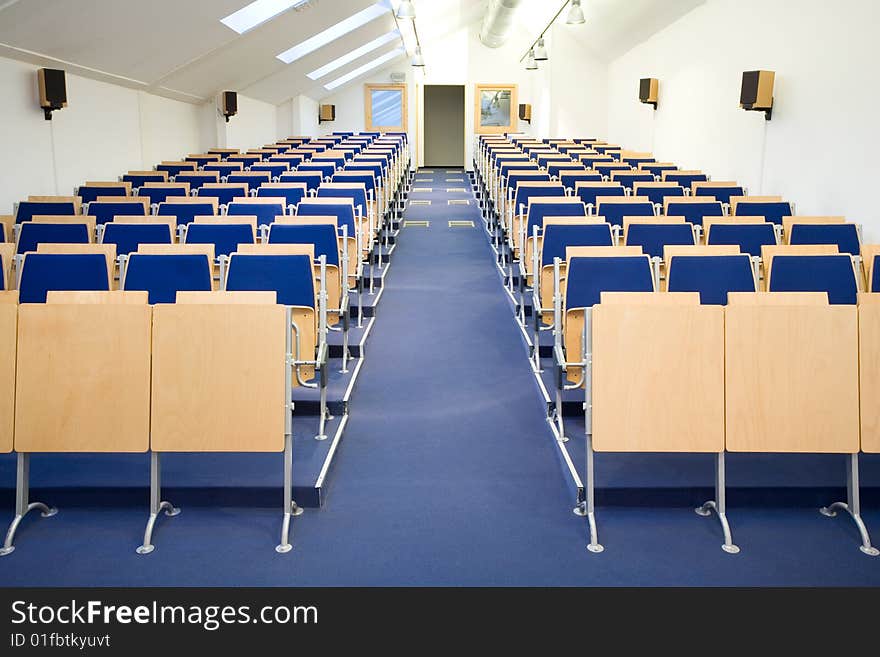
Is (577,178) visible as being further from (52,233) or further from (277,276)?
(277,276)

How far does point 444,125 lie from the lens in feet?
85.0

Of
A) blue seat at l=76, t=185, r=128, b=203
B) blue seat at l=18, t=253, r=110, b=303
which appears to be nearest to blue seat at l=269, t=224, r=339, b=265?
blue seat at l=18, t=253, r=110, b=303

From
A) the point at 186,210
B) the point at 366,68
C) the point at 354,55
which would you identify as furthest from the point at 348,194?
the point at 366,68

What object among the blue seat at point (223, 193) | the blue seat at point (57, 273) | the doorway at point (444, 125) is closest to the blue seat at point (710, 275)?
the blue seat at point (57, 273)

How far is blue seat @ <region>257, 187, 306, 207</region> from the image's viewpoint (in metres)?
8.07

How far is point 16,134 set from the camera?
9312 millimetres

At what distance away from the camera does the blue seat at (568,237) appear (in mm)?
5422

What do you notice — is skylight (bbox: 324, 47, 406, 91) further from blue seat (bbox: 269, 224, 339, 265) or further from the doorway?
blue seat (bbox: 269, 224, 339, 265)

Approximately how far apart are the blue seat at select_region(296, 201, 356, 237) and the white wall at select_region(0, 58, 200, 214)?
4385 mm

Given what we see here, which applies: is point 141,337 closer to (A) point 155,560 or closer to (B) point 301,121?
(A) point 155,560

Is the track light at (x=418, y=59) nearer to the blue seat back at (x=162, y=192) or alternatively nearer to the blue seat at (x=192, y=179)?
the blue seat at (x=192, y=179)

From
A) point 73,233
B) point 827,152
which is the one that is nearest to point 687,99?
point 827,152

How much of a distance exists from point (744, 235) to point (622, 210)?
51.4 inches

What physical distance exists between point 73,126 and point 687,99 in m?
9.39
